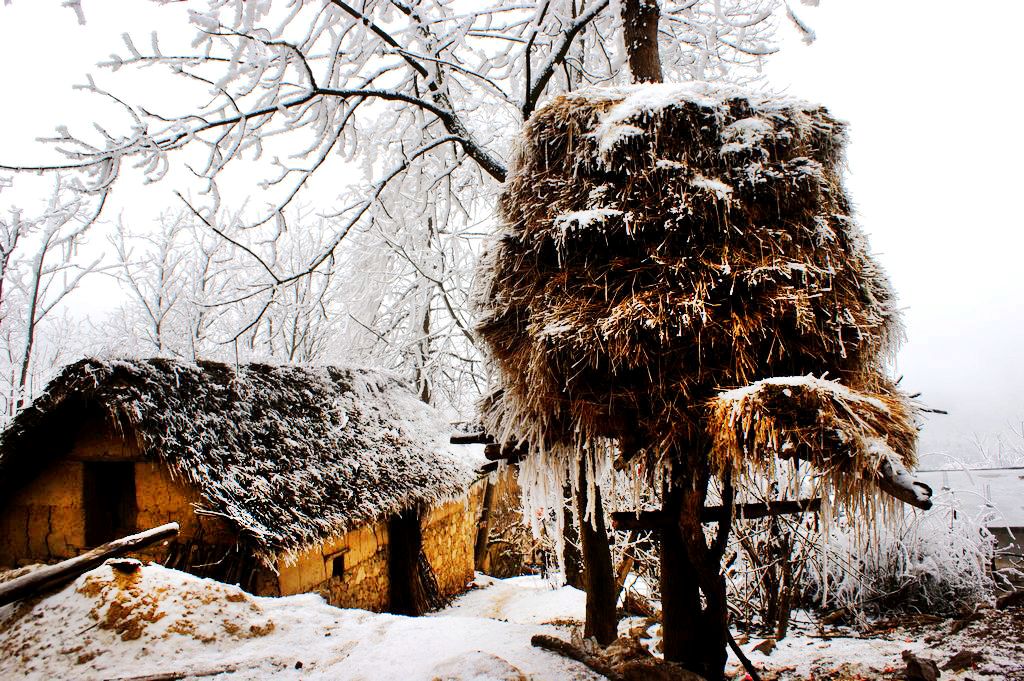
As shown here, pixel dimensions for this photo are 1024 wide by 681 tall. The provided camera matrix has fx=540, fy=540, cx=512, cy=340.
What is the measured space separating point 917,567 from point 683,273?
7670mm

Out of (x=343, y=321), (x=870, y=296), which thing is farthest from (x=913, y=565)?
(x=343, y=321)

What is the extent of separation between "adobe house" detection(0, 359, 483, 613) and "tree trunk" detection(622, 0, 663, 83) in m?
6.00

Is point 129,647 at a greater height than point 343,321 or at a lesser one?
lesser

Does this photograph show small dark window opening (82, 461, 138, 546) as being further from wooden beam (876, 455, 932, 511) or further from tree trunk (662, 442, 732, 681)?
wooden beam (876, 455, 932, 511)

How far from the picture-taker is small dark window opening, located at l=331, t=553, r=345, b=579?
24.3 ft

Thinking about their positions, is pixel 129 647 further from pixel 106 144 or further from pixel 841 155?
pixel 841 155

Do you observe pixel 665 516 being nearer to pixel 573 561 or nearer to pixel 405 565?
pixel 405 565

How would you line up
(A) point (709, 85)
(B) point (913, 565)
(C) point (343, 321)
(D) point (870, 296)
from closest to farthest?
(D) point (870, 296), (A) point (709, 85), (B) point (913, 565), (C) point (343, 321)

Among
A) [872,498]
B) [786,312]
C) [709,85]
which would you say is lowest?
[872,498]

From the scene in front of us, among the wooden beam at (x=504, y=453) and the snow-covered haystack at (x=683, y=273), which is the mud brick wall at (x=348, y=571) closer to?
the wooden beam at (x=504, y=453)

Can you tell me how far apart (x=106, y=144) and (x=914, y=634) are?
9839 millimetres

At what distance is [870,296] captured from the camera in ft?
10.1

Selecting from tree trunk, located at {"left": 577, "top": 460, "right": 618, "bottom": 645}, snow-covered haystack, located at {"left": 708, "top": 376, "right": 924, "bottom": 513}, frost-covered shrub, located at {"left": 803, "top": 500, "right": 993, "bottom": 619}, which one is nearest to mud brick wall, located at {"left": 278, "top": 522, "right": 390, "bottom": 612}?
tree trunk, located at {"left": 577, "top": 460, "right": 618, "bottom": 645}

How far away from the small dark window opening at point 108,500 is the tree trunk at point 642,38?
7016 millimetres
